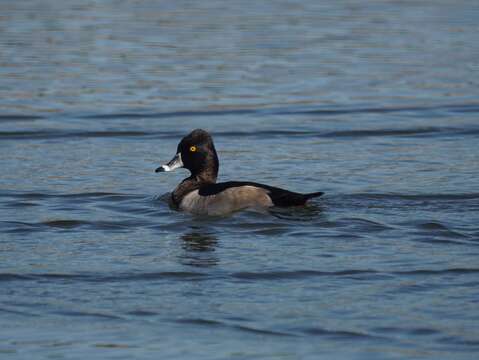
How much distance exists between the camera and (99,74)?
Result: 936 inches

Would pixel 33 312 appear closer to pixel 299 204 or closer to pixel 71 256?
pixel 71 256

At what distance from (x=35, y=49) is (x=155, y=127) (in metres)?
7.72

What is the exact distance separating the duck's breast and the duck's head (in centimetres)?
111

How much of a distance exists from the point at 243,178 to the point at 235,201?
2.41 m

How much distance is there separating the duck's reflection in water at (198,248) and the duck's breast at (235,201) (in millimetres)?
680

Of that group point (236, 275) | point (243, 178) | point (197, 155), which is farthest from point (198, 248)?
point (243, 178)

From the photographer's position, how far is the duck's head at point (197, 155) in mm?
15172

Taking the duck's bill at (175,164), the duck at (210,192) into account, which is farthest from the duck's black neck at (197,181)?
the duck's bill at (175,164)

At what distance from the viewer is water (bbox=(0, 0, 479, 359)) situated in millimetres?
9570

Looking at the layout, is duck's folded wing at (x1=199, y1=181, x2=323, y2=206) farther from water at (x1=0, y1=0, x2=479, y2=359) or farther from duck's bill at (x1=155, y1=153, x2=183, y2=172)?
duck's bill at (x1=155, y1=153, x2=183, y2=172)

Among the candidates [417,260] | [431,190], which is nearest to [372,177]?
[431,190]

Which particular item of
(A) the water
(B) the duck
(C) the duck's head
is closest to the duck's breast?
(B) the duck

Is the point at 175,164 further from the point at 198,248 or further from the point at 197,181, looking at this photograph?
the point at 198,248

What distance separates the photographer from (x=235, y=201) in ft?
45.8
